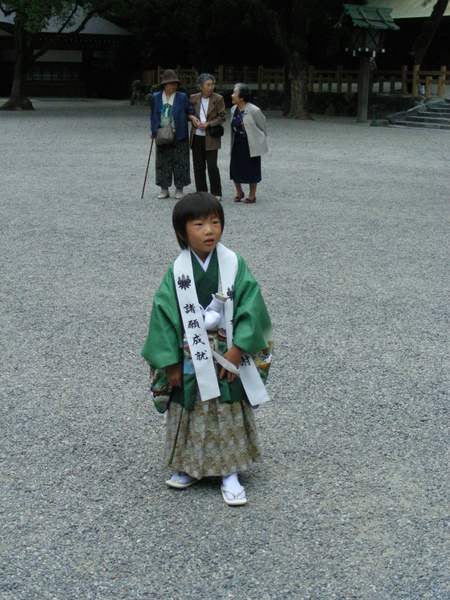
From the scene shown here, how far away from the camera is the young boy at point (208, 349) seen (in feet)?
8.91

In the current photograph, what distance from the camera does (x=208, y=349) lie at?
2.73 meters

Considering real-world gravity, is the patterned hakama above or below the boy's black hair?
below

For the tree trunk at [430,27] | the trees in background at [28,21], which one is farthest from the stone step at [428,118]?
the trees in background at [28,21]

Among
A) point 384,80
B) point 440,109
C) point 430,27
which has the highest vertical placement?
point 430,27

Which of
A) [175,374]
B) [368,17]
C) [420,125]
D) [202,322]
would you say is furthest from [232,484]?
[368,17]

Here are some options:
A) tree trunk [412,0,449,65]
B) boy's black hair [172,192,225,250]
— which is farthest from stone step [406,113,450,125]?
boy's black hair [172,192,225,250]

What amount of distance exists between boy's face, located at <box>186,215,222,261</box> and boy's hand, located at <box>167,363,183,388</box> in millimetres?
432

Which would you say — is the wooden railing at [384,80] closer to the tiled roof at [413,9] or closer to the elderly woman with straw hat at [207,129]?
the tiled roof at [413,9]

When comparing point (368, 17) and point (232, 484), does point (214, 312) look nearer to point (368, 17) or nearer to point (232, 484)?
point (232, 484)

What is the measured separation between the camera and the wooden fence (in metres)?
23.1

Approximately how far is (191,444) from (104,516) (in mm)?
404

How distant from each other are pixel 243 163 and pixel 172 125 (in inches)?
37.3

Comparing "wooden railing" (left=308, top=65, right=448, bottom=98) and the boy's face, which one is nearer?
the boy's face

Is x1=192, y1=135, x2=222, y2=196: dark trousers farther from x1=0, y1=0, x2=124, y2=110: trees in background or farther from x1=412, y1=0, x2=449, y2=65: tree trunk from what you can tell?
x1=412, y1=0, x2=449, y2=65: tree trunk
